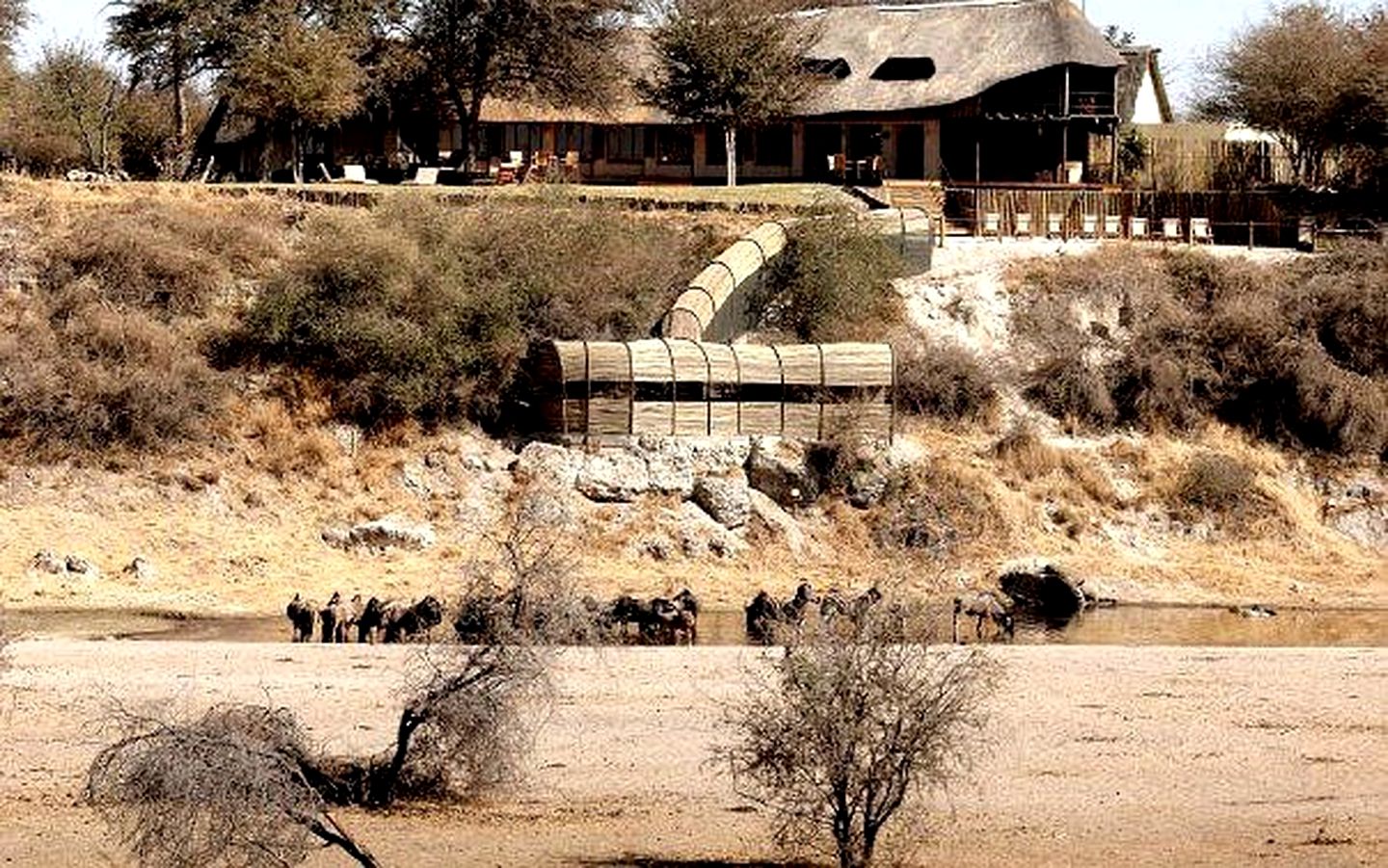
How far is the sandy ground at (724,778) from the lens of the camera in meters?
26.2

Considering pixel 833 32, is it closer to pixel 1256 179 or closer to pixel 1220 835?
pixel 1256 179

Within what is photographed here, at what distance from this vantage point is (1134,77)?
3061 inches

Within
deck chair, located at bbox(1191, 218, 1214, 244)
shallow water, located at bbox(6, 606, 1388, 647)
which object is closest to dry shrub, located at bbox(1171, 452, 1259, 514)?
shallow water, located at bbox(6, 606, 1388, 647)

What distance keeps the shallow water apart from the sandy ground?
2138 mm

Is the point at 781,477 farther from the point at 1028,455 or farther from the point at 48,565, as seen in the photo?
the point at 48,565

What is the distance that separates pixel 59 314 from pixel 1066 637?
2230 centimetres

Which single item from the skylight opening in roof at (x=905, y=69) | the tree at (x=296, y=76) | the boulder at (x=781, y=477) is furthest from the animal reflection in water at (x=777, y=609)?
the skylight opening in roof at (x=905, y=69)

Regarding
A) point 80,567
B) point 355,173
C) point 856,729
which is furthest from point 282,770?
point 355,173

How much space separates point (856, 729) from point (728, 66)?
43686 mm

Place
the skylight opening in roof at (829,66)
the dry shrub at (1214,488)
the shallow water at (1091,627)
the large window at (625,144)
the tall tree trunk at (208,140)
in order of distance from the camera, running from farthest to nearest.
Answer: the large window at (625,144), the skylight opening in roof at (829,66), the tall tree trunk at (208,140), the dry shrub at (1214,488), the shallow water at (1091,627)

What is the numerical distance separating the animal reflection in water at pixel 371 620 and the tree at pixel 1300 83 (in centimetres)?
3795

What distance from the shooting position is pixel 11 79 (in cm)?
7012

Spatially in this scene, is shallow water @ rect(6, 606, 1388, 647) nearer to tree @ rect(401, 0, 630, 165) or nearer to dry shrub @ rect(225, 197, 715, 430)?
dry shrub @ rect(225, 197, 715, 430)

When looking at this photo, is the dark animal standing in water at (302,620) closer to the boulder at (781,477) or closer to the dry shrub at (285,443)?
the dry shrub at (285,443)
